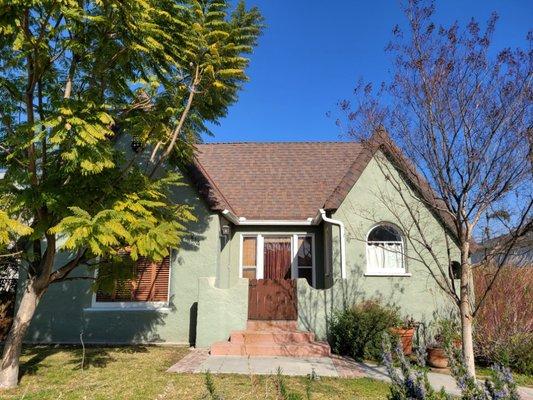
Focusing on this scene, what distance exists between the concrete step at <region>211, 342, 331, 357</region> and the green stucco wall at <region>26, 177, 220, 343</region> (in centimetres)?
189

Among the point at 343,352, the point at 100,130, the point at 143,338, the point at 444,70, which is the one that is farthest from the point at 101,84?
the point at 343,352

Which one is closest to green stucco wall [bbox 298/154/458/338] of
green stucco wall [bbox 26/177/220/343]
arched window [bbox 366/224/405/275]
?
arched window [bbox 366/224/405/275]

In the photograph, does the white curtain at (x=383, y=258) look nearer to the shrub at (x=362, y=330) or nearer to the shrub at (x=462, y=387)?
the shrub at (x=362, y=330)

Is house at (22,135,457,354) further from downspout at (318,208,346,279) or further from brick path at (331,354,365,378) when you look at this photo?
brick path at (331,354,365,378)

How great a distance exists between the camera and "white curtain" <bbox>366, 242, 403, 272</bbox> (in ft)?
39.5

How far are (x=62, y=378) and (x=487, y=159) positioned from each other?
8777mm

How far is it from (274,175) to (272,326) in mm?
6863

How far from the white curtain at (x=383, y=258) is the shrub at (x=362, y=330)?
1523 mm

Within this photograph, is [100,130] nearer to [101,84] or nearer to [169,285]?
[101,84]

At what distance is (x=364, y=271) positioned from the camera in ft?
38.6

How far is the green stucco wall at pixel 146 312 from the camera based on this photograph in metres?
11.8

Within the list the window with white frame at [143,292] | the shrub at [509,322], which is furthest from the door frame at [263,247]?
the shrub at [509,322]

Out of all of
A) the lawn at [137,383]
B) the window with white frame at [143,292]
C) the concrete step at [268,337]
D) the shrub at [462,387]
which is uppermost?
the window with white frame at [143,292]

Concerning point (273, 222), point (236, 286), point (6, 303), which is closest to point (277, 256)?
point (273, 222)
